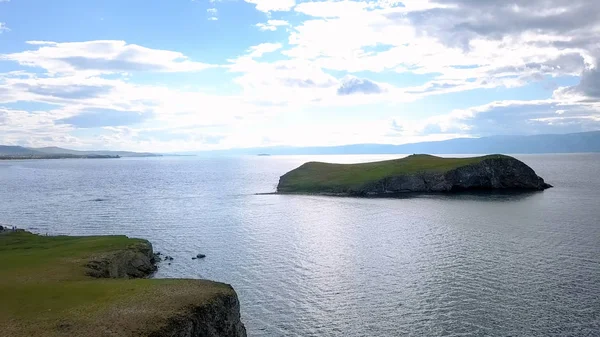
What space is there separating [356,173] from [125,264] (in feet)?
404

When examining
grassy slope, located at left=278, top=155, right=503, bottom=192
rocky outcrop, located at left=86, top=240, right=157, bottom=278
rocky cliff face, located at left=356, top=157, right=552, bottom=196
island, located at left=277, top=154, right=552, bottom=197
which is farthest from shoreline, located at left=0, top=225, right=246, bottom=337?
grassy slope, located at left=278, top=155, right=503, bottom=192

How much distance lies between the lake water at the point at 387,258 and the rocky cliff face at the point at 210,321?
3.92m

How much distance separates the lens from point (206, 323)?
1271 inches

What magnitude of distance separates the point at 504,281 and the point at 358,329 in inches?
792

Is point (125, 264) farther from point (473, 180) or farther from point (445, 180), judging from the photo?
point (473, 180)

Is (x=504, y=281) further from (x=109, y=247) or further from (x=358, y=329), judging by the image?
(x=109, y=247)

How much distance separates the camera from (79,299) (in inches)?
1313

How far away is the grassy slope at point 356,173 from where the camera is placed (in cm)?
15438

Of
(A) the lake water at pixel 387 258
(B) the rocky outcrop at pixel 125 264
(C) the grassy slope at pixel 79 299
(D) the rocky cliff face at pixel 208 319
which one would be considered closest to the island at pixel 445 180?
(A) the lake water at pixel 387 258

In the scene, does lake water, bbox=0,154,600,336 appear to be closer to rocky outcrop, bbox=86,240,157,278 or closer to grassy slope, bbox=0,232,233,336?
rocky outcrop, bbox=86,240,157,278

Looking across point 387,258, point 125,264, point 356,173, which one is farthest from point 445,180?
point 125,264

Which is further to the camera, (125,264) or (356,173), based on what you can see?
(356,173)

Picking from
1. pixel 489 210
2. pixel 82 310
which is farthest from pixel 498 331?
pixel 489 210

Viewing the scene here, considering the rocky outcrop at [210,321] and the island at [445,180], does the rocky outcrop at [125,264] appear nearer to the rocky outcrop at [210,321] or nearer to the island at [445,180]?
the rocky outcrop at [210,321]
